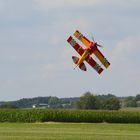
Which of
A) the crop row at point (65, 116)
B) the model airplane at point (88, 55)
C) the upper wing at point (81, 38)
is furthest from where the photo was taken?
the crop row at point (65, 116)

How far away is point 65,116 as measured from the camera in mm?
80375

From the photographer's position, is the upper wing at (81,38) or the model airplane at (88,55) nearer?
the model airplane at (88,55)

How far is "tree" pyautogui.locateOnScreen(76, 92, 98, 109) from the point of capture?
4852 inches

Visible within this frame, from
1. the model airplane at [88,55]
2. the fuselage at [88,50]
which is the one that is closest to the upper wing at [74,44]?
the model airplane at [88,55]

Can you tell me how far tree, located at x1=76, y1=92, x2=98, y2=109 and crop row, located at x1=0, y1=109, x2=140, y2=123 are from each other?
4068 cm

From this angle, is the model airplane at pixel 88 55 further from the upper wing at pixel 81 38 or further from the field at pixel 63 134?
the field at pixel 63 134

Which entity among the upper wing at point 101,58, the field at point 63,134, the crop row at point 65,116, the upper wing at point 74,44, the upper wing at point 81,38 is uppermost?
the upper wing at point 81,38

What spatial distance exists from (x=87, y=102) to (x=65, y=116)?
44.5 metres

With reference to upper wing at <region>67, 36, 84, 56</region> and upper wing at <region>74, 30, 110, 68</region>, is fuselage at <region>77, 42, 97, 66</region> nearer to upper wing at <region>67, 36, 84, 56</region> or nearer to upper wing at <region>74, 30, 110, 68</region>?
upper wing at <region>74, 30, 110, 68</region>

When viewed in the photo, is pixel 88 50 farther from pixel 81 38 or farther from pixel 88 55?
pixel 81 38

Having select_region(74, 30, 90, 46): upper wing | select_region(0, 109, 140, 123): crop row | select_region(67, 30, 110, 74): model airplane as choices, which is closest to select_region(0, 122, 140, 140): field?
select_region(67, 30, 110, 74): model airplane

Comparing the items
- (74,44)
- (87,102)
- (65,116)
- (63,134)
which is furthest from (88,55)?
(87,102)

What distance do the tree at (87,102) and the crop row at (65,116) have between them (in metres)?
40.7

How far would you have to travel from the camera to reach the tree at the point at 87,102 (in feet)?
404
